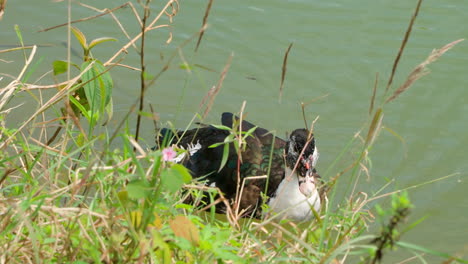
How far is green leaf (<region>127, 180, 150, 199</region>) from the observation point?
Answer: 2.23 meters

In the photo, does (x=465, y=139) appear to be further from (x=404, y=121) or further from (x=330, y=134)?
(x=330, y=134)

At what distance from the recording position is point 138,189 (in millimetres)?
2260

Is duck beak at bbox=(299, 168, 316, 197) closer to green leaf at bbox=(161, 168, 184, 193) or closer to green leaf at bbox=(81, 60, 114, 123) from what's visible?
green leaf at bbox=(81, 60, 114, 123)

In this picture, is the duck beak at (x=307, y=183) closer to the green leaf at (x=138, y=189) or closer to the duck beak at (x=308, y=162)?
the duck beak at (x=308, y=162)

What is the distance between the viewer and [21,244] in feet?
8.04

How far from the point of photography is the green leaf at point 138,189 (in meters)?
2.23

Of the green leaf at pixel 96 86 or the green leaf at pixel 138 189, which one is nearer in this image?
the green leaf at pixel 138 189

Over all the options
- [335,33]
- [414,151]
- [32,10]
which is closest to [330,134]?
[414,151]

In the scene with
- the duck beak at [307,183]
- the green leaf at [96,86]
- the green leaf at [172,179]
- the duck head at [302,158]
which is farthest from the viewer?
the duck beak at [307,183]

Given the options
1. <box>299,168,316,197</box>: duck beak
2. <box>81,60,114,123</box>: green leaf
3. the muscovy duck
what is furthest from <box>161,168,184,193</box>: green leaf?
<box>299,168,316,197</box>: duck beak

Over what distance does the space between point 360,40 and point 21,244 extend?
5280 mm

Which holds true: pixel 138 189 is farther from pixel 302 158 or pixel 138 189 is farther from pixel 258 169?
pixel 258 169

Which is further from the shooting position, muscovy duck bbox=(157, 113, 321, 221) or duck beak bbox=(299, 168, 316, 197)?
duck beak bbox=(299, 168, 316, 197)

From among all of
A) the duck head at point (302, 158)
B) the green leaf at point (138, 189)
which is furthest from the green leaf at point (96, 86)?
the duck head at point (302, 158)
